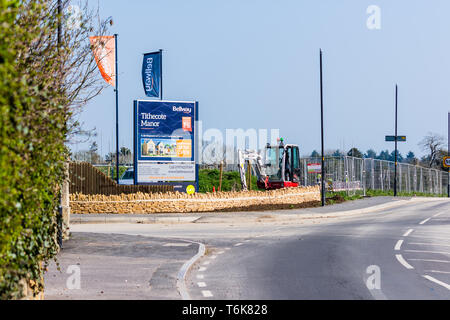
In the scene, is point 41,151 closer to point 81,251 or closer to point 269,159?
point 81,251

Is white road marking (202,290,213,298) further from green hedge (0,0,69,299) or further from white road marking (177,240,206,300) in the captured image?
green hedge (0,0,69,299)

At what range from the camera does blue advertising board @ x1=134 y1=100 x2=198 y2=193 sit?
30.9 meters

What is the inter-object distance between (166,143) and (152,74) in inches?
290

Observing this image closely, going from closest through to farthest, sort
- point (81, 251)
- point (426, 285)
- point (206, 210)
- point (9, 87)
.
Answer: point (9, 87)
point (426, 285)
point (81, 251)
point (206, 210)

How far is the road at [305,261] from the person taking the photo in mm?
10461

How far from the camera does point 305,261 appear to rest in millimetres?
14148

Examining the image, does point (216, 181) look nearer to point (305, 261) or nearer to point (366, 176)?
point (366, 176)

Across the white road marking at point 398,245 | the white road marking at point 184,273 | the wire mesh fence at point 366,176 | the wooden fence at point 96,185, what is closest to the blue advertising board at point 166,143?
the wooden fence at point 96,185

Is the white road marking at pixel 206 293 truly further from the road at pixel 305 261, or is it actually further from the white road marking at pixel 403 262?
the white road marking at pixel 403 262

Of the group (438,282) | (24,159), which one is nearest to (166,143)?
(438,282)

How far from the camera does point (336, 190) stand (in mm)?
45562

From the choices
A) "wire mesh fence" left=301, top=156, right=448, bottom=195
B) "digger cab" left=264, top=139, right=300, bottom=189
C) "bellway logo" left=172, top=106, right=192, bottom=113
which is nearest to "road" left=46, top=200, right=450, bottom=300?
"bellway logo" left=172, top=106, right=192, bottom=113
